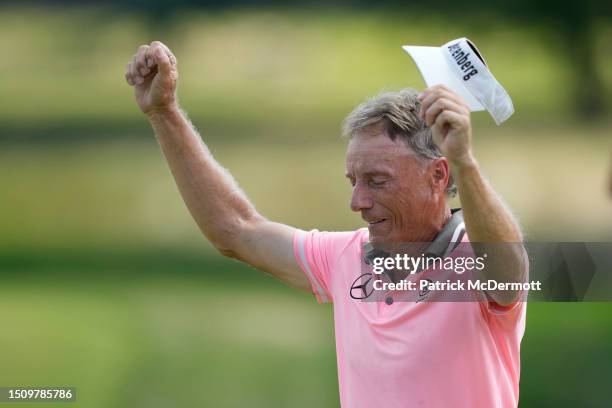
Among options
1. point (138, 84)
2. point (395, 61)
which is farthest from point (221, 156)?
point (138, 84)

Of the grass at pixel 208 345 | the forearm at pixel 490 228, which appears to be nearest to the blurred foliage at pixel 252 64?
the grass at pixel 208 345

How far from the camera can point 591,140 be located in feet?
17.2

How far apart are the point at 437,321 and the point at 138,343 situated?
311 cm

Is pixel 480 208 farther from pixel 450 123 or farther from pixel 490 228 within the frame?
pixel 450 123

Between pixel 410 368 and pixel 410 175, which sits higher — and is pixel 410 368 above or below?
below

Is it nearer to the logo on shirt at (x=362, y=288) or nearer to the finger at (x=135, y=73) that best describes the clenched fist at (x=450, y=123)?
the logo on shirt at (x=362, y=288)

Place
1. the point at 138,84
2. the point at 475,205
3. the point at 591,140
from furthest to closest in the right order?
1. the point at 591,140
2. the point at 138,84
3. the point at 475,205

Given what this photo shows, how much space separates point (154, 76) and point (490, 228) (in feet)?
2.93

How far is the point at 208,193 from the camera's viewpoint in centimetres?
208

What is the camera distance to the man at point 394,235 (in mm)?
1557

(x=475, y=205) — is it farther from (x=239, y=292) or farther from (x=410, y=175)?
(x=239, y=292)

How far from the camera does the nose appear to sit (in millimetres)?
1844

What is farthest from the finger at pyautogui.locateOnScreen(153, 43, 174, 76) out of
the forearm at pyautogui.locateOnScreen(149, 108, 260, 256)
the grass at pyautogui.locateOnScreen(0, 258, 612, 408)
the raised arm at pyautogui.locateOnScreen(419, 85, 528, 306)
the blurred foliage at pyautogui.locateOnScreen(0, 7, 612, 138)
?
the blurred foliage at pyautogui.locateOnScreen(0, 7, 612, 138)

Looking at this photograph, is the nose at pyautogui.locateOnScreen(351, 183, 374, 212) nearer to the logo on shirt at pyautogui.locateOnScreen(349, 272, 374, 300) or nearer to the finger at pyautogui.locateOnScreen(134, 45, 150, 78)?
the logo on shirt at pyautogui.locateOnScreen(349, 272, 374, 300)
